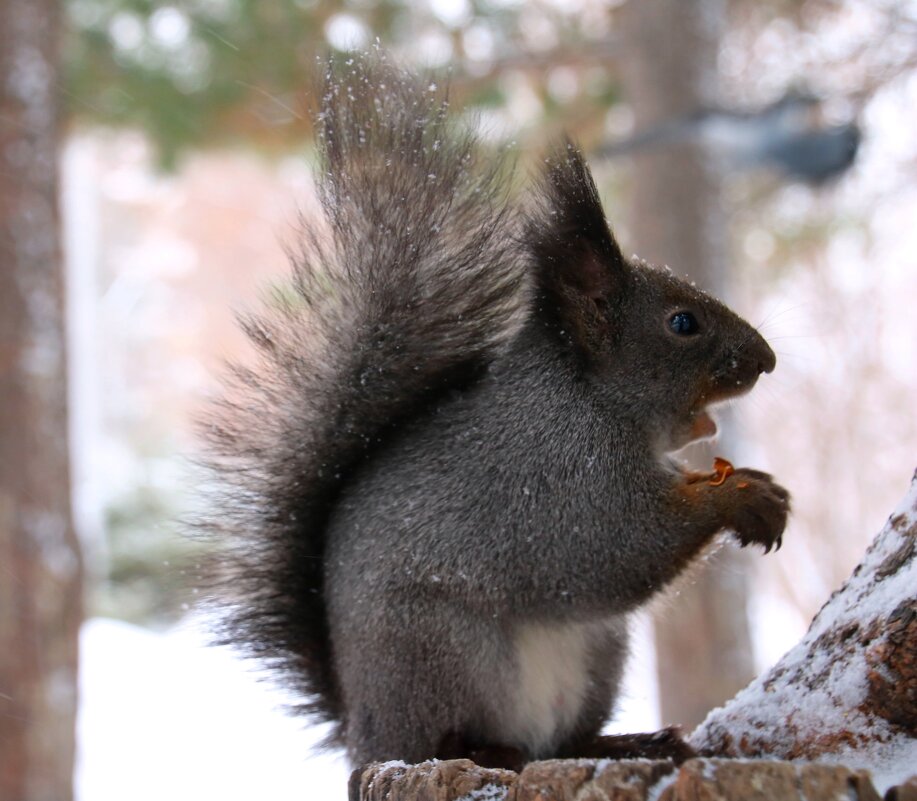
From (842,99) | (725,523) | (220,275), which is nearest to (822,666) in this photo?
(725,523)

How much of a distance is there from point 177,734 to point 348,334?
3.57 meters

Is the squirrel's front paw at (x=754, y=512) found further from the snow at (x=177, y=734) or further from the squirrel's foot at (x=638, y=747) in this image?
the snow at (x=177, y=734)

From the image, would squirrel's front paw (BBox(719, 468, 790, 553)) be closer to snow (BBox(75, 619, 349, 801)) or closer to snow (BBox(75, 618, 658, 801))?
snow (BBox(75, 618, 658, 801))

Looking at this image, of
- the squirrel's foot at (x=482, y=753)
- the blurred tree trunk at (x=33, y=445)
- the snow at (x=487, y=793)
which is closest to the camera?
the snow at (x=487, y=793)

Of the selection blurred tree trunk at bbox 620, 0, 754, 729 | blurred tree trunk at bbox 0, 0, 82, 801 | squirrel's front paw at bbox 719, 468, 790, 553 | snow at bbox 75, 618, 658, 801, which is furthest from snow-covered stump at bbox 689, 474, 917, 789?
blurred tree trunk at bbox 0, 0, 82, 801

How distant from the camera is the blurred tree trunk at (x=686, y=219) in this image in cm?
346

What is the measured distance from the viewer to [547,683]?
4.56ft

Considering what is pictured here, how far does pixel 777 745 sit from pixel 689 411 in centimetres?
48

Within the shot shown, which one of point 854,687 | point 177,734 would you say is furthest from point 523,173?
point 177,734

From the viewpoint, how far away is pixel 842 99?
4004 mm

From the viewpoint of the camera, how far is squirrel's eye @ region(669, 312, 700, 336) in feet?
4.94

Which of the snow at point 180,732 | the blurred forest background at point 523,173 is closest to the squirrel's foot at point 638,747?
the blurred forest background at point 523,173

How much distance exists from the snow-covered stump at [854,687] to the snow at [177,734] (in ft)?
4.66

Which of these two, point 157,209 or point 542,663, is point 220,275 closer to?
point 157,209
